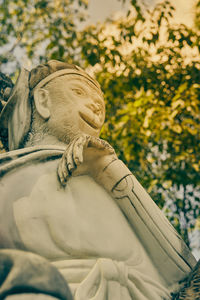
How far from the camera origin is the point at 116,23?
22.5 ft

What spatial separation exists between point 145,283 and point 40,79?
1.87 meters

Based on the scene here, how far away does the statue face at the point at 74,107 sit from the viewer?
10.1ft

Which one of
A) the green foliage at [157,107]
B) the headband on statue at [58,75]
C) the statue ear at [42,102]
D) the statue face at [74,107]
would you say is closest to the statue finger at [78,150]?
the statue face at [74,107]

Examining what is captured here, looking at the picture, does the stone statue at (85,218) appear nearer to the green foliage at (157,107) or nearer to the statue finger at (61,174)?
the statue finger at (61,174)

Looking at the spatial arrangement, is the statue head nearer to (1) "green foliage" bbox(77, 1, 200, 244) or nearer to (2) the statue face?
(2) the statue face

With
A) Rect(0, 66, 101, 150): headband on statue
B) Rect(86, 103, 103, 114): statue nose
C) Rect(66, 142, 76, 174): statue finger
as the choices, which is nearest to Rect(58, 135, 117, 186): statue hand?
Rect(66, 142, 76, 174): statue finger

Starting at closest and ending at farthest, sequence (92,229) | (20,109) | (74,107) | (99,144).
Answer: (92,229)
(99,144)
(74,107)
(20,109)

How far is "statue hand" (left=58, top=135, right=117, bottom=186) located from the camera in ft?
7.98

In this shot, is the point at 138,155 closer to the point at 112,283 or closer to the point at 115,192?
the point at 115,192

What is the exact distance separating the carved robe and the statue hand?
6 cm

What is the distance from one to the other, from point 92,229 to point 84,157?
1.63ft

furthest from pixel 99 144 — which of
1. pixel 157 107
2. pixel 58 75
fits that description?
pixel 157 107

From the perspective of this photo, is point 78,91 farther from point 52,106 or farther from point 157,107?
point 157,107

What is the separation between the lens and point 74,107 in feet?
10.2
